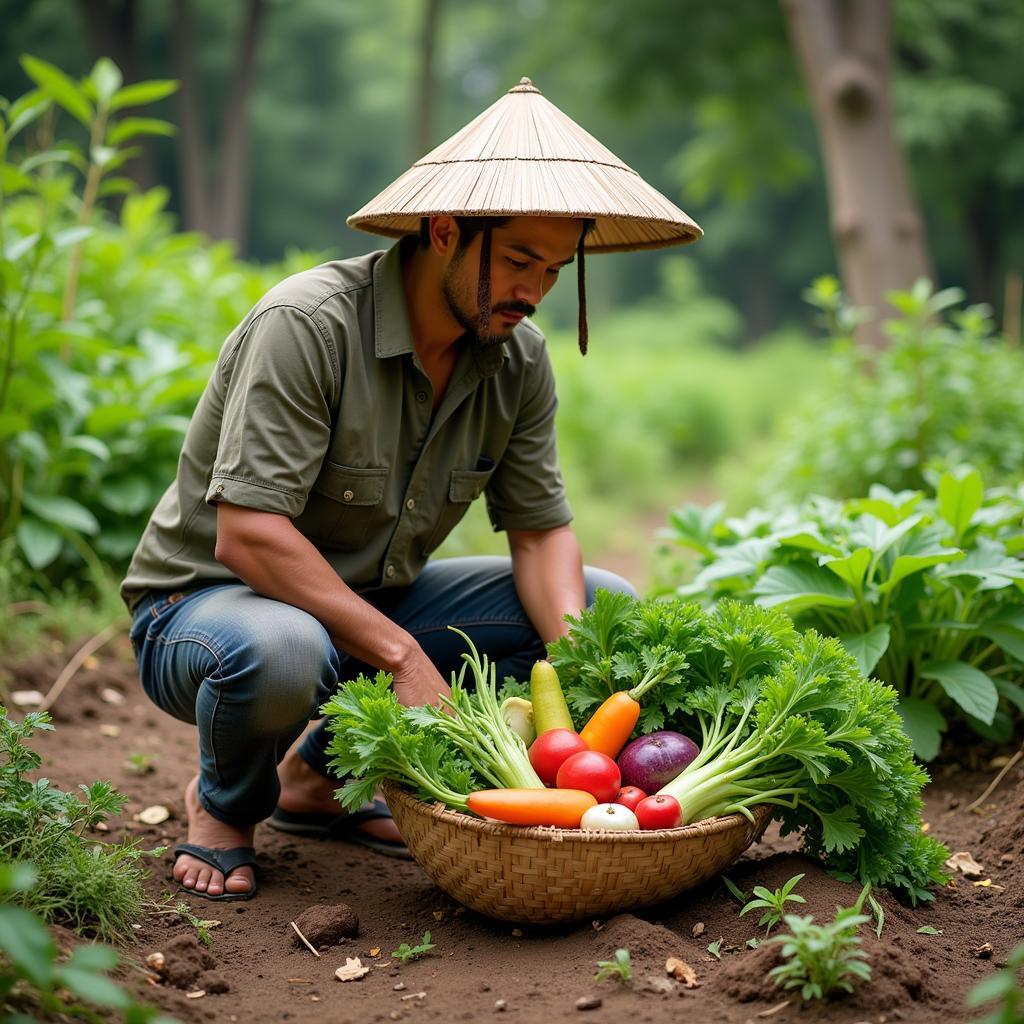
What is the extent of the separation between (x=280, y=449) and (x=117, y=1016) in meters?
1.15

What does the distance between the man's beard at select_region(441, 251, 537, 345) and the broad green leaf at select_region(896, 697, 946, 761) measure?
4.79ft

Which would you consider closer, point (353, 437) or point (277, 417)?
point (277, 417)

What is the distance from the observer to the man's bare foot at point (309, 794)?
3119mm

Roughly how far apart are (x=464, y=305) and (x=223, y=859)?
1385mm

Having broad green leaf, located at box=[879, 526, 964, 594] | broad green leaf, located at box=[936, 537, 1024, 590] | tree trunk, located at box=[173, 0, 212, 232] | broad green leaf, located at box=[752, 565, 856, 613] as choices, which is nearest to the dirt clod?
broad green leaf, located at box=[752, 565, 856, 613]

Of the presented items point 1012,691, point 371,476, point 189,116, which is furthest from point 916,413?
point 189,116

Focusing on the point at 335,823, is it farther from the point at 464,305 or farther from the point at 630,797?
the point at 464,305

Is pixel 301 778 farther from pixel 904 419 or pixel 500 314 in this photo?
pixel 904 419

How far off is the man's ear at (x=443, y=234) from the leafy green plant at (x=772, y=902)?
1529mm

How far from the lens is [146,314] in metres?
5.52

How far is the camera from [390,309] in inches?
108

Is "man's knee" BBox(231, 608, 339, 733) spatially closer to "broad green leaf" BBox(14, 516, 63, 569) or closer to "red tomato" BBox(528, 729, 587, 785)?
"red tomato" BBox(528, 729, 587, 785)

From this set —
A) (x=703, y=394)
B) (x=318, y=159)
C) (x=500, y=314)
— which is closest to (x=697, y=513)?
(x=500, y=314)

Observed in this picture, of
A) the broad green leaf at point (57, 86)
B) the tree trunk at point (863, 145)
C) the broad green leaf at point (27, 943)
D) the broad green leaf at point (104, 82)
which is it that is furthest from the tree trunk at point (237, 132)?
the broad green leaf at point (27, 943)
